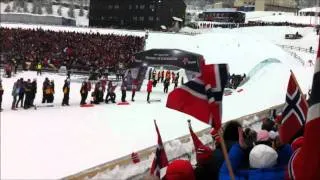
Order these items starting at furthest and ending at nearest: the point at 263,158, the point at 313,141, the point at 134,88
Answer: the point at 134,88
the point at 263,158
the point at 313,141

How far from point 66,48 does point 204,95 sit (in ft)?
106

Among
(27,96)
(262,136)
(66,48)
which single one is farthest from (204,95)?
(66,48)

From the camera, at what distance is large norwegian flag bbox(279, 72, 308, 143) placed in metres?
4.47

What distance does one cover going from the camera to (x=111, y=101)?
20719 millimetres

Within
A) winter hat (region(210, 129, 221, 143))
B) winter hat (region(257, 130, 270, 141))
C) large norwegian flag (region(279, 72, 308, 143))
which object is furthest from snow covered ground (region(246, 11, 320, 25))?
winter hat (region(257, 130, 270, 141))

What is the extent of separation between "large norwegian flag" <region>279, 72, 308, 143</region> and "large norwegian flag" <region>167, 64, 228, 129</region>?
0.94 meters

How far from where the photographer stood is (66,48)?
116 ft

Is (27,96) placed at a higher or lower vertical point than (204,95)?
lower

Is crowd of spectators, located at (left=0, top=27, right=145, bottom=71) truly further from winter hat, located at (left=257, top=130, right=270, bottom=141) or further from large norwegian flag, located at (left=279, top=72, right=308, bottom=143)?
winter hat, located at (left=257, top=130, right=270, bottom=141)

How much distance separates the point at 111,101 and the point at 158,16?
36.4m

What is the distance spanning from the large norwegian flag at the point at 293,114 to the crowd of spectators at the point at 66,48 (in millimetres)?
21258

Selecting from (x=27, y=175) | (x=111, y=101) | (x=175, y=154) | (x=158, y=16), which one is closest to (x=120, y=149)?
(x=175, y=154)

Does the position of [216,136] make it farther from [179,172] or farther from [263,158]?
[179,172]

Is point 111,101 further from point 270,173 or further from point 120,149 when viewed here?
point 270,173
